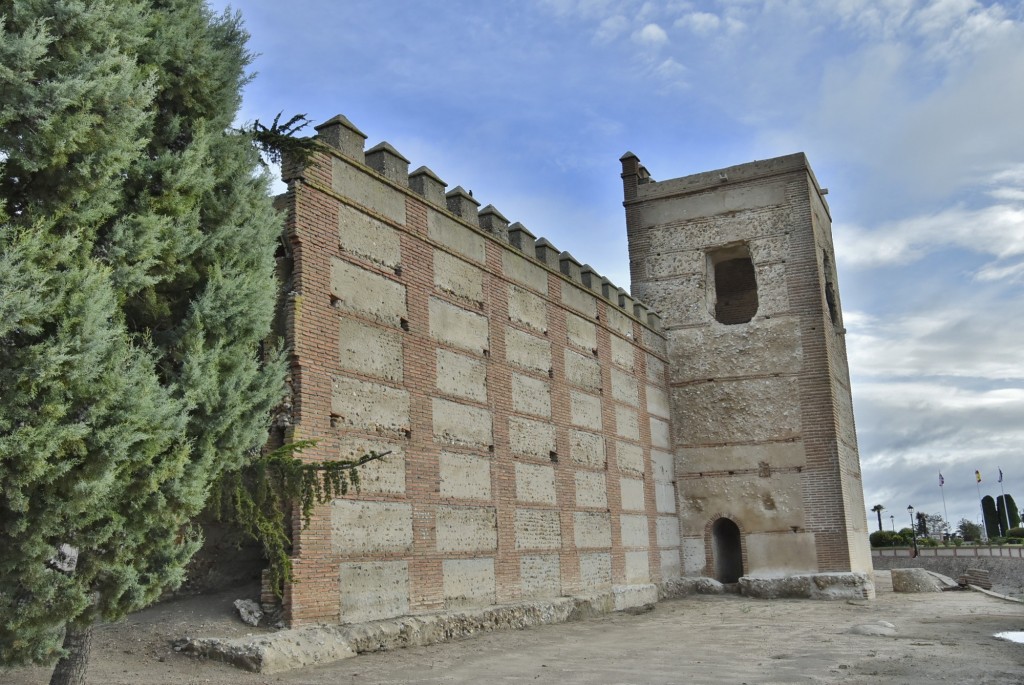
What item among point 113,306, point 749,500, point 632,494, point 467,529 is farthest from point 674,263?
point 113,306

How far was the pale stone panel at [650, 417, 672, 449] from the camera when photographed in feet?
66.7

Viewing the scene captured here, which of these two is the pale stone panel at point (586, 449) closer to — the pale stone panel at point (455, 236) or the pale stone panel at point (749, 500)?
the pale stone panel at point (455, 236)

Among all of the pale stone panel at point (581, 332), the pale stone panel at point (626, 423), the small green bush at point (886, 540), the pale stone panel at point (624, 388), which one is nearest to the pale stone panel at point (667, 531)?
the pale stone panel at point (626, 423)

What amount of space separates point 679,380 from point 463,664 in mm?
13250

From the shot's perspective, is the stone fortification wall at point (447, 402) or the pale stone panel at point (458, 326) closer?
the stone fortification wall at point (447, 402)

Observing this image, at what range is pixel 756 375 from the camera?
21.1 m

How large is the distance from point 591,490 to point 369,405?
262 inches

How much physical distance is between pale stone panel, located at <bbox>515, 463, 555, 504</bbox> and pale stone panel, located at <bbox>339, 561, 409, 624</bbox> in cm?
340

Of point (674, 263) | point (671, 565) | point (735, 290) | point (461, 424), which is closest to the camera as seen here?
point (461, 424)

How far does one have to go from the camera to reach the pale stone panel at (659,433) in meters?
20.3

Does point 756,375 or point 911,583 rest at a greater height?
point 756,375

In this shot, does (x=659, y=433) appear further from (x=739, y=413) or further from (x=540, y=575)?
(x=540, y=575)

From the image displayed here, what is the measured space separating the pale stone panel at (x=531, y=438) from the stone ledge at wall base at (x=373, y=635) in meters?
2.41

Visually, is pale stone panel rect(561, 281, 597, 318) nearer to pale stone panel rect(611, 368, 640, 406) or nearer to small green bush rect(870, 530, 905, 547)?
pale stone panel rect(611, 368, 640, 406)
